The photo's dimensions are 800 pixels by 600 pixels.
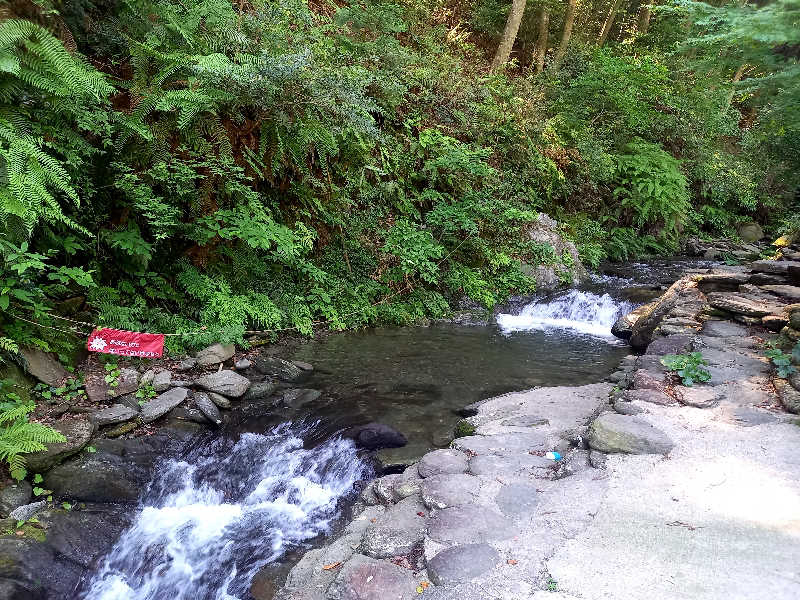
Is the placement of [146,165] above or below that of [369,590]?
above

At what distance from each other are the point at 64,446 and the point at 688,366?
610 cm

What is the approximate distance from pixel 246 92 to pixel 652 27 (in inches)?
828

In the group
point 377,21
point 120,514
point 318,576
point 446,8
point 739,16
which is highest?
point 446,8

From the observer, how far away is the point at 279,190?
7.94 metres

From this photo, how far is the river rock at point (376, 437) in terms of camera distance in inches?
209

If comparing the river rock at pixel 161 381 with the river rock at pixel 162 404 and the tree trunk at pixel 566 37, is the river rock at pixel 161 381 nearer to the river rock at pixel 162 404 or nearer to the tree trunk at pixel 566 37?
the river rock at pixel 162 404

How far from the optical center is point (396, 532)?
3.46m

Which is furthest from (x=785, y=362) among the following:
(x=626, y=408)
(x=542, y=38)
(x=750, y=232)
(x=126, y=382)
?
(x=750, y=232)

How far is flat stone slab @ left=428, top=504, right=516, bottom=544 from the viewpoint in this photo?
127 inches

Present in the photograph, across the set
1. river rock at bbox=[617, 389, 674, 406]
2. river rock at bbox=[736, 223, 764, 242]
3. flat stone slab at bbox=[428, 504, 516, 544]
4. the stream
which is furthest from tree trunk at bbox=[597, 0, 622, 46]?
flat stone slab at bbox=[428, 504, 516, 544]

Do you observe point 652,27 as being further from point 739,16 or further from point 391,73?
point 739,16

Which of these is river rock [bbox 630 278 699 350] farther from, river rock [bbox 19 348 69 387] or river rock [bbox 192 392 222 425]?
river rock [bbox 19 348 69 387]

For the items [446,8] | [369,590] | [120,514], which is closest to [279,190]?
[120,514]

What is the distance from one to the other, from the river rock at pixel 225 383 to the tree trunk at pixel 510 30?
37.7 ft
